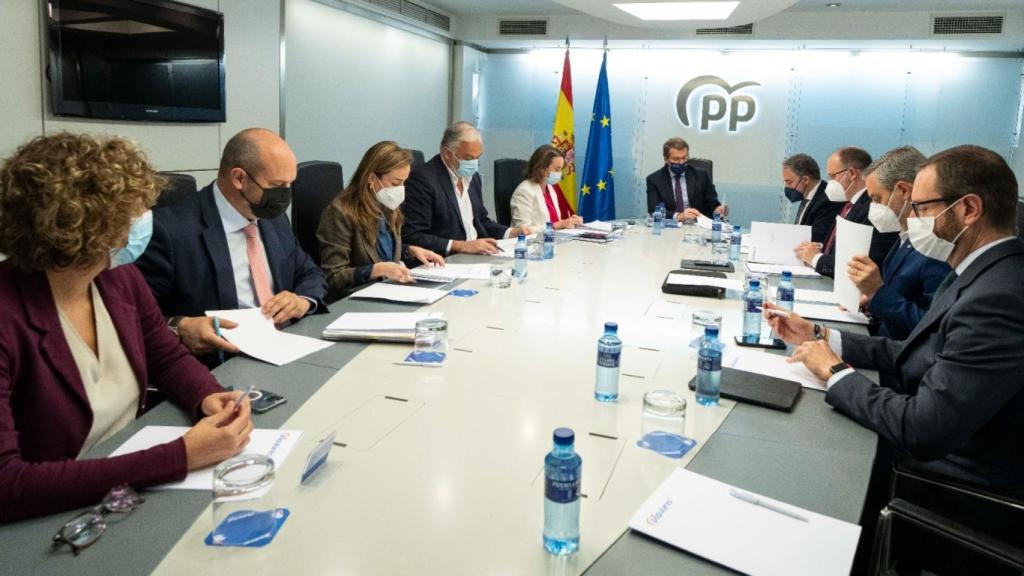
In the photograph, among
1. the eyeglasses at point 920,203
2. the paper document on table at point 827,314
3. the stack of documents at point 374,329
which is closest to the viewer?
the eyeglasses at point 920,203

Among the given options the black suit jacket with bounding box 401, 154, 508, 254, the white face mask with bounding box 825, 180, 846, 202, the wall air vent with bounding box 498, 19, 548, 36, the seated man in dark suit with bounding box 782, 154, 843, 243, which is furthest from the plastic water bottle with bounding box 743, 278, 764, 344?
the wall air vent with bounding box 498, 19, 548, 36

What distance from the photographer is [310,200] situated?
3.45m

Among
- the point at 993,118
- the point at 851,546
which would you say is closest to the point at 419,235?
the point at 851,546

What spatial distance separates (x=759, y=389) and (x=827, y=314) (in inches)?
46.0

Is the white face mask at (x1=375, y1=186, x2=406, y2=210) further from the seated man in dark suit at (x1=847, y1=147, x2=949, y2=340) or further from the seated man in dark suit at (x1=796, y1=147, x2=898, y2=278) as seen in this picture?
the seated man in dark suit at (x1=796, y1=147, x2=898, y2=278)

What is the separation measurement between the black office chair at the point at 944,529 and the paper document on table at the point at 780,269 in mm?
2086

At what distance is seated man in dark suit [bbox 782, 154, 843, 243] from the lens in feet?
15.5

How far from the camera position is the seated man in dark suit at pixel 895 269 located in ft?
8.33

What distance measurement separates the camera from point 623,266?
3.78 metres

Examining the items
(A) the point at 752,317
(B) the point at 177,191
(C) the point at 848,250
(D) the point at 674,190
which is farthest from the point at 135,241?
Answer: (D) the point at 674,190

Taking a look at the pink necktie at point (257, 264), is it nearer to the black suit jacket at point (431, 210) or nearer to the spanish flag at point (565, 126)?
the black suit jacket at point (431, 210)

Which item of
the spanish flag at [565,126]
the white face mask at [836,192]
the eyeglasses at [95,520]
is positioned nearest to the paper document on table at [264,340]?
the eyeglasses at [95,520]

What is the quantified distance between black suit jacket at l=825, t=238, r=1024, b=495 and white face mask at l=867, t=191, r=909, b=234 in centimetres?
132

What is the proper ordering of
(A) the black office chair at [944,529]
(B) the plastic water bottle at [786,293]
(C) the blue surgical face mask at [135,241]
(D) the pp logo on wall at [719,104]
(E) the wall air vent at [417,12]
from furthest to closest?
(D) the pp logo on wall at [719,104] → (E) the wall air vent at [417,12] → (B) the plastic water bottle at [786,293] → (C) the blue surgical face mask at [135,241] → (A) the black office chair at [944,529]
